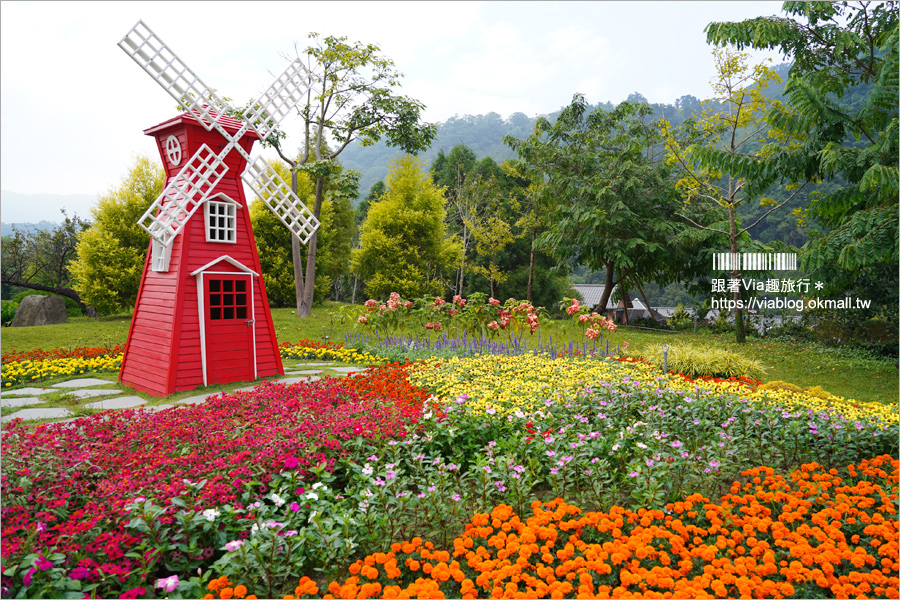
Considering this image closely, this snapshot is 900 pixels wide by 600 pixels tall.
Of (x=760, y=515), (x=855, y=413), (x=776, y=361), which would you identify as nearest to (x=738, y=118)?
(x=776, y=361)

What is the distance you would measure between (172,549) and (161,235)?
4.85 m

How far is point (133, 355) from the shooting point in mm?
6449

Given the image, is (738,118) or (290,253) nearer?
(738,118)

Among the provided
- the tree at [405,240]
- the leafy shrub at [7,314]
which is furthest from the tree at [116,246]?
the tree at [405,240]

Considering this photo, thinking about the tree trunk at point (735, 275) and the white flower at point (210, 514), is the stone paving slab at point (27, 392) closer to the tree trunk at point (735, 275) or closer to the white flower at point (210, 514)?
the white flower at point (210, 514)

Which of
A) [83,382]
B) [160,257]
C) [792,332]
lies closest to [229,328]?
[160,257]

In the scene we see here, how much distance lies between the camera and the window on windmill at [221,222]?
6250 mm

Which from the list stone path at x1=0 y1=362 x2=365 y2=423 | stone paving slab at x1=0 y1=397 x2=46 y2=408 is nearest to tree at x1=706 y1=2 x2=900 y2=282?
stone path at x1=0 y1=362 x2=365 y2=423

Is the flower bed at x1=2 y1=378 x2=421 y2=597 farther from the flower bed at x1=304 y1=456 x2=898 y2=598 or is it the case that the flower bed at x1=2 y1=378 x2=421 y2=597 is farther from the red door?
the red door

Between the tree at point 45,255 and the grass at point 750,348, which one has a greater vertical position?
the tree at point 45,255

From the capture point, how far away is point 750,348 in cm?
1078

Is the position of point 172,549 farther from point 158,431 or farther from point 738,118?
point 738,118

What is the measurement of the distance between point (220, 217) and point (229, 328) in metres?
1.51

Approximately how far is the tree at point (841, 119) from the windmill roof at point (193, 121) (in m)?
7.61
